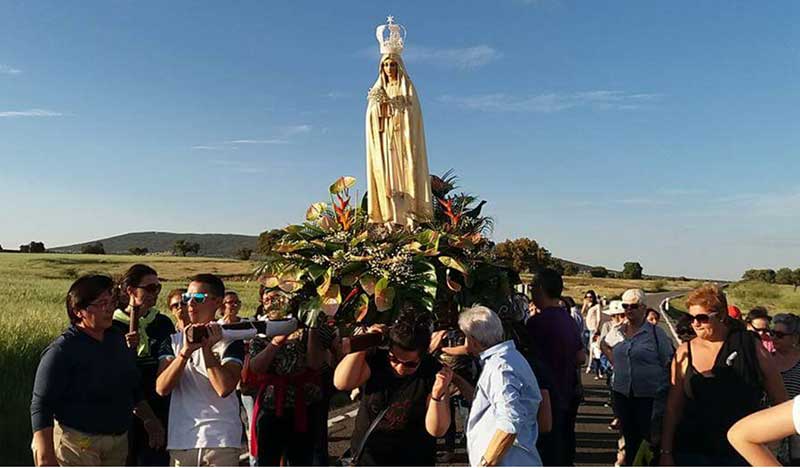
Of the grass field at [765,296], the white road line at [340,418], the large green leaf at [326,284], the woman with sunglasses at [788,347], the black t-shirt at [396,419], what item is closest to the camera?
the black t-shirt at [396,419]

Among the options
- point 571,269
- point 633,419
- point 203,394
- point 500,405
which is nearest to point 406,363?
point 500,405

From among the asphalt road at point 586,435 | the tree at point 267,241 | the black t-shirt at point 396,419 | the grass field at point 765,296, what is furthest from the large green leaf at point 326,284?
the grass field at point 765,296

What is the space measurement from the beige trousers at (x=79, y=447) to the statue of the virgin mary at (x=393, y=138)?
4.17 m

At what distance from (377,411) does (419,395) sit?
0.27 m

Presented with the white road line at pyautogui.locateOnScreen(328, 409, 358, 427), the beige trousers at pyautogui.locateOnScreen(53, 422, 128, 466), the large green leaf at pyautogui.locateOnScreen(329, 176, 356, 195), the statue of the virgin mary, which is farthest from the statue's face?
the beige trousers at pyautogui.locateOnScreen(53, 422, 128, 466)

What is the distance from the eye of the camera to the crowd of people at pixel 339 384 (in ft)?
12.2

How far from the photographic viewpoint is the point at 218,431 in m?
4.07

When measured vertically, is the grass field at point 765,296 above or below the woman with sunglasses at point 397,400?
below

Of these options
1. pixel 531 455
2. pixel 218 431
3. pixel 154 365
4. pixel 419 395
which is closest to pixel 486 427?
pixel 531 455

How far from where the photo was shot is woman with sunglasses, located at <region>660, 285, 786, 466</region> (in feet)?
13.6

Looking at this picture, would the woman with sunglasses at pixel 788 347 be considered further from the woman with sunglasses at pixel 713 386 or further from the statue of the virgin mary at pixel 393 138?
the statue of the virgin mary at pixel 393 138

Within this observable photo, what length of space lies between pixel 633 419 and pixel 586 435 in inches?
121

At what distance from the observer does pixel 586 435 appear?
8.88m

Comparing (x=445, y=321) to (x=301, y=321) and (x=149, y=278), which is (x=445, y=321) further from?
(x=149, y=278)
